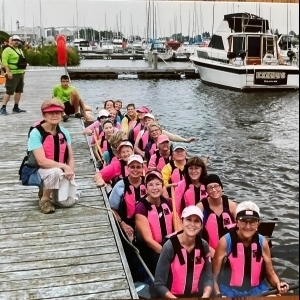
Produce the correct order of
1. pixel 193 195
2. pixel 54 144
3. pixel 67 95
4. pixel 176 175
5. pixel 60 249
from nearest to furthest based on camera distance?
pixel 60 249 < pixel 54 144 < pixel 193 195 < pixel 176 175 < pixel 67 95

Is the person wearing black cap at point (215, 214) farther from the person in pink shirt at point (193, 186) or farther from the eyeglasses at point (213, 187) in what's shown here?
the person in pink shirt at point (193, 186)

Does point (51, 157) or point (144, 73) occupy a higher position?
point (144, 73)

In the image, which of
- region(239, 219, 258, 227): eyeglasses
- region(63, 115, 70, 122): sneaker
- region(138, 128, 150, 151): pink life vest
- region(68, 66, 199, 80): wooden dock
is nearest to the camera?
region(239, 219, 258, 227): eyeglasses

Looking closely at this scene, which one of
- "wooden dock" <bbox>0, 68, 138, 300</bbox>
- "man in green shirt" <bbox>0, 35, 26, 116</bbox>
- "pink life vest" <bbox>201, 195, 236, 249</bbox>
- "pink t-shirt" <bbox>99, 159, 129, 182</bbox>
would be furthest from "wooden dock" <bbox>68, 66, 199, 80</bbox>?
"pink life vest" <bbox>201, 195, 236, 249</bbox>

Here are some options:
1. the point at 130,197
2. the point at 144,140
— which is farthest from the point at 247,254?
the point at 144,140

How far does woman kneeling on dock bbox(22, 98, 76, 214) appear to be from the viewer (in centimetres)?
398

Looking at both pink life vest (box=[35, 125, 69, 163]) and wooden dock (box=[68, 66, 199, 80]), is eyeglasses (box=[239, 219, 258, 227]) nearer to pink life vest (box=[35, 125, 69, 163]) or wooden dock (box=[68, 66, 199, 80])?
pink life vest (box=[35, 125, 69, 163])

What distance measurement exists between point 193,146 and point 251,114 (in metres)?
1.88

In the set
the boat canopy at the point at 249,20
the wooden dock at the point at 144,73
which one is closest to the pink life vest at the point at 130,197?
the boat canopy at the point at 249,20

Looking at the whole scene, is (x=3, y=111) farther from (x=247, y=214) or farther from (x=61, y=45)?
(x=247, y=214)

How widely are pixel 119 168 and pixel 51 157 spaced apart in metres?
1.13

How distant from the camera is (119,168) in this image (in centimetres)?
510

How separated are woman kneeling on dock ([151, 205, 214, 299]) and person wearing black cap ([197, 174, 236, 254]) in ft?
2.28

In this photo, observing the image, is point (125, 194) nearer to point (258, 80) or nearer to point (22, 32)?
point (22, 32)
